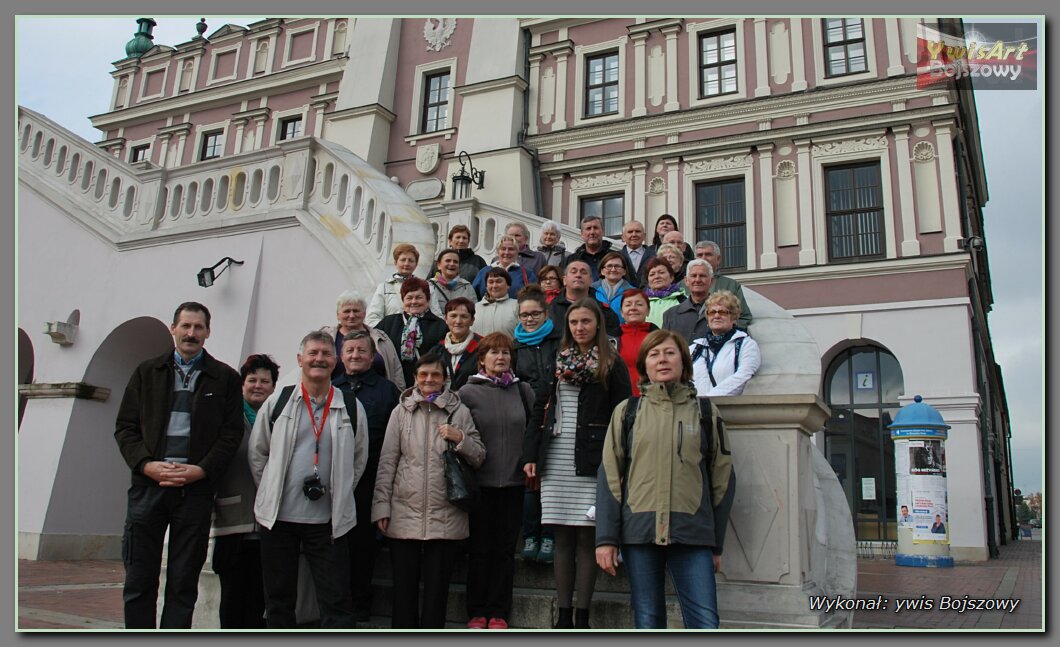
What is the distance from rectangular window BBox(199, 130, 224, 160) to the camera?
24.8 meters

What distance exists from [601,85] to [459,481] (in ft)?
56.0

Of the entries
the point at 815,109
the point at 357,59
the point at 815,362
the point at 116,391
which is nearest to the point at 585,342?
the point at 815,362

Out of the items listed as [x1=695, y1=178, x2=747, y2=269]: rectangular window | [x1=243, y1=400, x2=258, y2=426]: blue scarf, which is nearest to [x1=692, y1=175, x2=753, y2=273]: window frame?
[x1=695, y1=178, x2=747, y2=269]: rectangular window

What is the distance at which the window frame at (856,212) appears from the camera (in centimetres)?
1638

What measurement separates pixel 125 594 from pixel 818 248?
1499cm

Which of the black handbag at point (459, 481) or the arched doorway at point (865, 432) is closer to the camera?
the black handbag at point (459, 481)

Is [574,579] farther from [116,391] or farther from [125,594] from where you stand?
[116,391]

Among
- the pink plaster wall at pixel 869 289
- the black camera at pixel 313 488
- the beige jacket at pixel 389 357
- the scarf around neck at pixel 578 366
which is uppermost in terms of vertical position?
the pink plaster wall at pixel 869 289

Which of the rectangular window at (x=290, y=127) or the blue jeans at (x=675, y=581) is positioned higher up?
the rectangular window at (x=290, y=127)

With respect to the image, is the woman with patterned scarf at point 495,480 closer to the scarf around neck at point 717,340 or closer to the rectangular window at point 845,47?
the scarf around neck at point 717,340

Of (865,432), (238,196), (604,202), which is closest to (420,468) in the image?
(238,196)

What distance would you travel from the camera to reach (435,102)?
847 inches

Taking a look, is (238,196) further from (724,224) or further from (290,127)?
(290,127)

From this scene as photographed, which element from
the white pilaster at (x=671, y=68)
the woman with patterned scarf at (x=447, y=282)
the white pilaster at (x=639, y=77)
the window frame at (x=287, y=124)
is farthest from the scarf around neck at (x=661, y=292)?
the window frame at (x=287, y=124)
